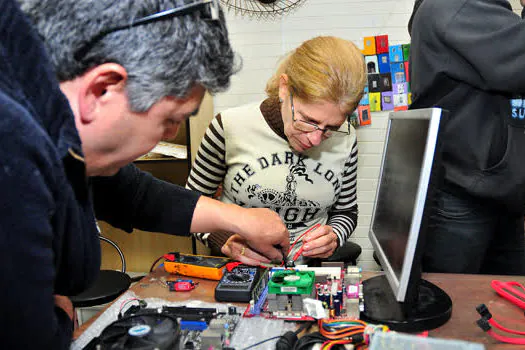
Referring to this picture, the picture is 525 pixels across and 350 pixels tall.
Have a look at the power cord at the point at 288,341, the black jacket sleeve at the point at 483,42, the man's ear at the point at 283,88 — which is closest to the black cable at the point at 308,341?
the power cord at the point at 288,341

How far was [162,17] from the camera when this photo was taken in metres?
0.59

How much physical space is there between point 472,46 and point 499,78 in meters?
0.13

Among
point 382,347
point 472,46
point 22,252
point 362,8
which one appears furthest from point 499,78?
point 362,8

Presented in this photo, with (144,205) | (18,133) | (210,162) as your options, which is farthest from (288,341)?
(210,162)

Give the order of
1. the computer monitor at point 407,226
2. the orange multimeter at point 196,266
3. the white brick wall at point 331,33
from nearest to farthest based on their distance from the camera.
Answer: the computer monitor at point 407,226, the orange multimeter at point 196,266, the white brick wall at point 331,33

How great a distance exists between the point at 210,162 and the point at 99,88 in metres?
1.05

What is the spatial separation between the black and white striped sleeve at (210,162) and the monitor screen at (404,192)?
2.12 ft

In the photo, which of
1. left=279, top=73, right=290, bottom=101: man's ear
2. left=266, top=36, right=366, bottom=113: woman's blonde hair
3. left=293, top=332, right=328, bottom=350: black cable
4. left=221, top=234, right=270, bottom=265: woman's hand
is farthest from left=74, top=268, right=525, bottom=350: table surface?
left=279, top=73, right=290, bottom=101: man's ear

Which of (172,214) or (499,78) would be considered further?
(499,78)

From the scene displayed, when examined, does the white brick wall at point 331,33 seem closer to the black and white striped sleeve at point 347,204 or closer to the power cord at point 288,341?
the black and white striped sleeve at point 347,204

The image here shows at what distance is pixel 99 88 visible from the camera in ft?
2.01

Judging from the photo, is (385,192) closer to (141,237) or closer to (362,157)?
(362,157)

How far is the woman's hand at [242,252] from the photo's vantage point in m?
1.30

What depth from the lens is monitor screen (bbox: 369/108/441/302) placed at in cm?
82
